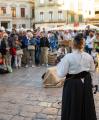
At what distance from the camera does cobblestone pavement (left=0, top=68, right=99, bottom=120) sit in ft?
27.5

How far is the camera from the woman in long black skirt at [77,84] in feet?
21.5

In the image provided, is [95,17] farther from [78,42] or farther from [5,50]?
[78,42]

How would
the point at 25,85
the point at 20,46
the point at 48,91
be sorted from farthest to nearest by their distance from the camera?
the point at 20,46 < the point at 25,85 < the point at 48,91

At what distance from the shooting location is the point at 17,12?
83.2m

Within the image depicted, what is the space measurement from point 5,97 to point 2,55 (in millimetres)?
6319

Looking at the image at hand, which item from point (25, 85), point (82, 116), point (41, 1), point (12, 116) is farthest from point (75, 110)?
point (41, 1)

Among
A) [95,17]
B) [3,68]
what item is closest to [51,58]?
[3,68]

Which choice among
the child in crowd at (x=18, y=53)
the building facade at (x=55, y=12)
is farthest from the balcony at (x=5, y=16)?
the child in crowd at (x=18, y=53)

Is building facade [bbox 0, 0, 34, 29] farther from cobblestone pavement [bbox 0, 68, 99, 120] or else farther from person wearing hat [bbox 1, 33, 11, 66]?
cobblestone pavement [bbox 0, 68, 99, 120]

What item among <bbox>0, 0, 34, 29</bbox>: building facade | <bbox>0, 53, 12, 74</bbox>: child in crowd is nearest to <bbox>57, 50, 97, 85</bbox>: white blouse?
<bbox>0, 53, 12, 74</bbox>: child in crowd

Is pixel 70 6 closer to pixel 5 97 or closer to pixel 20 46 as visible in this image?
pixel 20 46

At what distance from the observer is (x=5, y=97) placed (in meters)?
10.4

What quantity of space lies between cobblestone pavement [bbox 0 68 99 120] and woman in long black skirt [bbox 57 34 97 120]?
1.56 m

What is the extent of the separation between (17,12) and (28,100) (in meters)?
74.1
